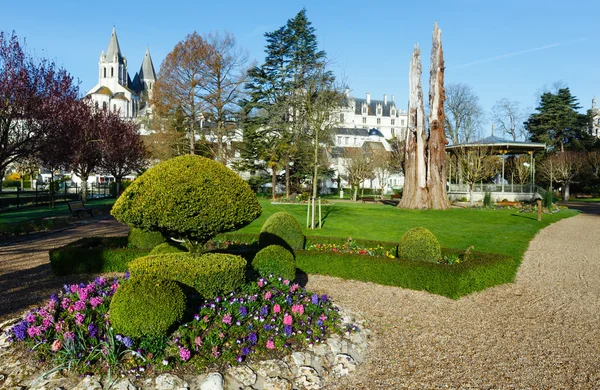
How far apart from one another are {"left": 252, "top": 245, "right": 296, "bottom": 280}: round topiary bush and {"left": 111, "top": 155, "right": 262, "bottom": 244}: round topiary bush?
1.32 m

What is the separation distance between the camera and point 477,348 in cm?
551

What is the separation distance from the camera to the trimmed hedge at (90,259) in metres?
8.98

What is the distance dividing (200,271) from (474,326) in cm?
410

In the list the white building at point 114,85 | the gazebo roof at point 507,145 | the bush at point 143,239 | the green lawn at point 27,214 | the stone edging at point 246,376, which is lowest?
the stone edging at point 246,376

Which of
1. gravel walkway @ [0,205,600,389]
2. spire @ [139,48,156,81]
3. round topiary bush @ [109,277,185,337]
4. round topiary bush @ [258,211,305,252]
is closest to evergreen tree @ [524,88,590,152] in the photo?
gravel walkway @ [0,205,600,389]

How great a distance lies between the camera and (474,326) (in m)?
6.39

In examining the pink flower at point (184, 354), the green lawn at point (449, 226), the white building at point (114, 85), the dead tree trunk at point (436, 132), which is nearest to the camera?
the pink flower at point (184, 354)

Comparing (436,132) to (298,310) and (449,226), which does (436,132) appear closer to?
(449,226)

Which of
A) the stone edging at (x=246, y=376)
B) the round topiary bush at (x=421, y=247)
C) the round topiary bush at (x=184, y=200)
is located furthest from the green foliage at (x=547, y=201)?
the round topiary bush at (x=184, y=200)

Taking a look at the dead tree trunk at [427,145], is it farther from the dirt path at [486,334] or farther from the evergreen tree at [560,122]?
the evergreen tree at [560,122]

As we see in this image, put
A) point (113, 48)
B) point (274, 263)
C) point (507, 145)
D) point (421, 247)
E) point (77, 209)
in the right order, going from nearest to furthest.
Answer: point (274, 263) → point (421, 247) → point (77, 209) → point (507, 145) → point (113, 48)

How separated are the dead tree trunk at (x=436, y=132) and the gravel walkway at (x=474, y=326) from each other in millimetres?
13941

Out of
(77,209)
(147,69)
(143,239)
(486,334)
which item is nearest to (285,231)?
(143,239)

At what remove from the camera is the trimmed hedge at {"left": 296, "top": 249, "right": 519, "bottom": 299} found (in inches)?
316
